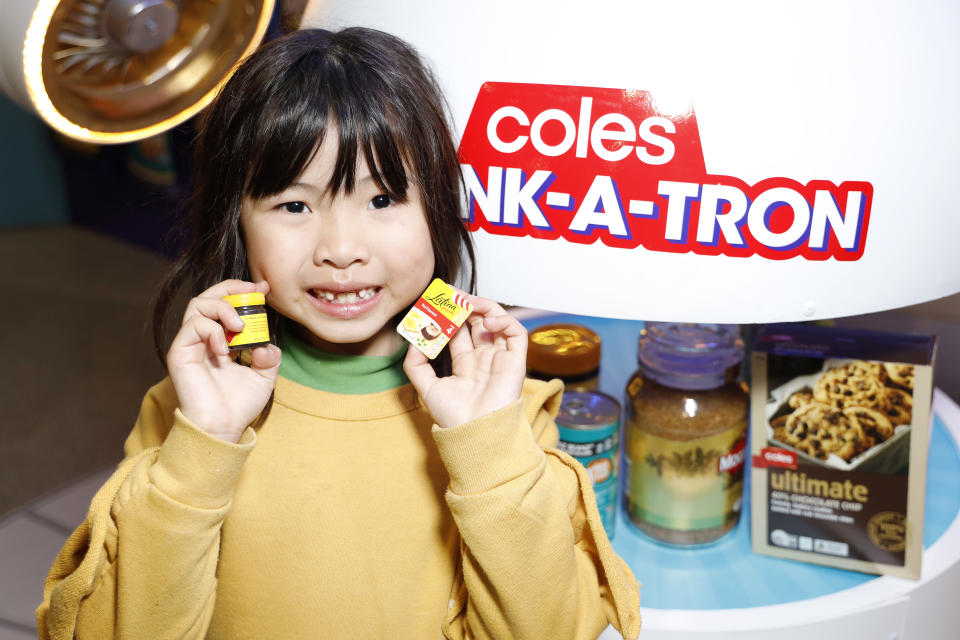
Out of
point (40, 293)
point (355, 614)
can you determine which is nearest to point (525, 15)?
point (355, 614)

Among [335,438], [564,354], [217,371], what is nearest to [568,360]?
[564,354]

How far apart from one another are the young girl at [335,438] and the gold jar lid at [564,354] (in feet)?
1.13

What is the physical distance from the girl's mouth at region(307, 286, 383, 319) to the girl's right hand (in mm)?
55

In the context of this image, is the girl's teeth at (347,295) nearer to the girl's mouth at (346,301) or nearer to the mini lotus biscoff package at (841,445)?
the girl's mouth at (346,301)

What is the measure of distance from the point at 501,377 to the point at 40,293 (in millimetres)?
3644

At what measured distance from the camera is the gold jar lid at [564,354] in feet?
4.24

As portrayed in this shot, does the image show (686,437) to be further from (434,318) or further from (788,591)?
(434,318)

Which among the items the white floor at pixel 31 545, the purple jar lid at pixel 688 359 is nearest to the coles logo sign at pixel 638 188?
the purple jar lid at pixel 688 359

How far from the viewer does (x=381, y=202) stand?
0.84 m

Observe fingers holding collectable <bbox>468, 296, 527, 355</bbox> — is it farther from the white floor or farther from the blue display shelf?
the white floor

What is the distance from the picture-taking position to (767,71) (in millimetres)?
671

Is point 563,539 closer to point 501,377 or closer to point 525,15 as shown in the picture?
point 501,377

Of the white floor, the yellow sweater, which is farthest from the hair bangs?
the white floor

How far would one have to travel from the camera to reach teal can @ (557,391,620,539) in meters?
1.11
